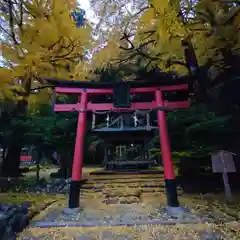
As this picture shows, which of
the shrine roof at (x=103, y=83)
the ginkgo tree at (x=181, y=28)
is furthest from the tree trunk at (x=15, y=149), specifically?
the ginkgo tree at (x=181, y=28)

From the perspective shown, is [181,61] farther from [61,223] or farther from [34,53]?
[61,223]

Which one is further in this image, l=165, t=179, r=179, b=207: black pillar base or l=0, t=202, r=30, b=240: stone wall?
l=165, t=179, r=179, b=207: black pillar base

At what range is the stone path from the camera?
413 centimetres

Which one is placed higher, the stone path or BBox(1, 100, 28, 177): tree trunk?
BBox(1, 100, 28, 177): tree trunk

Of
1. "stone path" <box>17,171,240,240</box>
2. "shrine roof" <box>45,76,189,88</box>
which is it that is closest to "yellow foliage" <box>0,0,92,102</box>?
"shrine roof" <box>45,76,189,88</box>

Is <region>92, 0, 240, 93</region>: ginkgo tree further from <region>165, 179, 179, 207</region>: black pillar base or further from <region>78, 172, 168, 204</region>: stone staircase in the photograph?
<region>78, 172, 168, 204</region>: stone staircase

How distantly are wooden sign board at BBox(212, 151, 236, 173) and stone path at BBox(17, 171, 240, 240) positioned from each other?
54.3 inches

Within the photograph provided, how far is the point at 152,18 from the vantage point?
5.45 m

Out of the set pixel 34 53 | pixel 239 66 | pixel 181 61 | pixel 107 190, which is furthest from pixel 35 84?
pixel 239 66

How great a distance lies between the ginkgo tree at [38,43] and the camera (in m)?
7.73

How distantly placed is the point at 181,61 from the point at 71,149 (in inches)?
246

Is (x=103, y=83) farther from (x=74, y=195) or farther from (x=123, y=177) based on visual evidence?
(x=123, y=177)

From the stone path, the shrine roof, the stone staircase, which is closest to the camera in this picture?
the stone path

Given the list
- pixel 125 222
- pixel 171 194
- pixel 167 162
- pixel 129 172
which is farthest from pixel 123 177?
pixel 125 222
